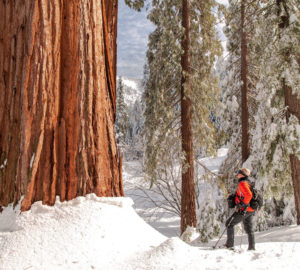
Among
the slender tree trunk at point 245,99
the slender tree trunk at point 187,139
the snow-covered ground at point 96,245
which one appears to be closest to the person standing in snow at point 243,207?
the snow-covered ground at point 96,245

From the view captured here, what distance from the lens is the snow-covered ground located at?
2914mm

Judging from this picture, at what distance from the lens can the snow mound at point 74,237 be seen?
2.88 meters

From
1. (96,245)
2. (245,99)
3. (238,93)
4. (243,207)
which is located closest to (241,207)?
(243,207)

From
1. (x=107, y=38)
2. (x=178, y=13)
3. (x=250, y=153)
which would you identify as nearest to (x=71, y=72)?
(x=107, y=38)

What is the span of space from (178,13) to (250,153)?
269 inches

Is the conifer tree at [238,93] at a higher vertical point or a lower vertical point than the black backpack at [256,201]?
higher

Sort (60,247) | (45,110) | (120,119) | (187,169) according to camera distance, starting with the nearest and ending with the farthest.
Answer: (60,247)
(45,110)
(187,169)
(120,119)

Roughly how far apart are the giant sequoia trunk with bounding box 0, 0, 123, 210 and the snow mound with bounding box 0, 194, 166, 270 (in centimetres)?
16

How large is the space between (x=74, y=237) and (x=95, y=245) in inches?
9.9

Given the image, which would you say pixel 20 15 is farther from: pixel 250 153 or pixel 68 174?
pixel 250 153

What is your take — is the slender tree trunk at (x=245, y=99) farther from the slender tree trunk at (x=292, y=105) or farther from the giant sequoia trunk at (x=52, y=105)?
the giant sequoia trunk at (x=52, y=105)

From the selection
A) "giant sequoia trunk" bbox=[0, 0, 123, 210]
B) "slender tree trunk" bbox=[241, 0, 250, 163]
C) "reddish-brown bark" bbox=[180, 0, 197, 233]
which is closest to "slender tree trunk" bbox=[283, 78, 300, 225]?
"reddish-brown bark" bbox=[180, 0, 197, 233]

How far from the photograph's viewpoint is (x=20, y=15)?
3482mm

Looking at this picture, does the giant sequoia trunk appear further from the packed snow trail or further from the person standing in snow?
the person standing in snow
